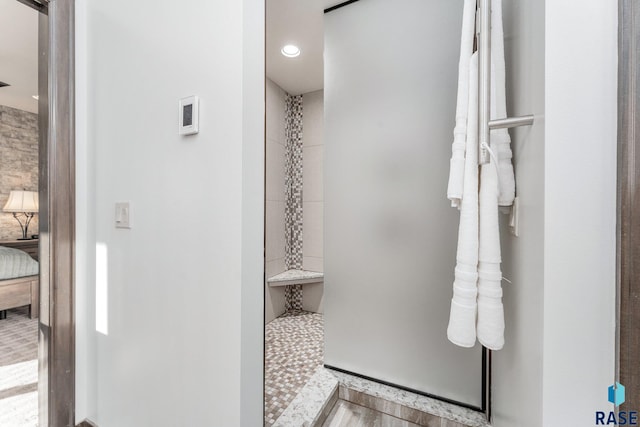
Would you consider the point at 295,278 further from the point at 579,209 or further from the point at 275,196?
the point at 579,209

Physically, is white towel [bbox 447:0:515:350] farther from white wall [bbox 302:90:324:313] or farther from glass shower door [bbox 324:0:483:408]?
white wall [bbox 302:90:324:313]

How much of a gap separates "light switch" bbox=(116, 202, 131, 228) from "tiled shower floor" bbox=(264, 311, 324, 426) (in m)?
1.14

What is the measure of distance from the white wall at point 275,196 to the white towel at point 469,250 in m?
2.08

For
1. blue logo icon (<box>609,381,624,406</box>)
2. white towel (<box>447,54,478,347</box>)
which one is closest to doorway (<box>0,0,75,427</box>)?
white towel (<box>447,54,478,347</box>)

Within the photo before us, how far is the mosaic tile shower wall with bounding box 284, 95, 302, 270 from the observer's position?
313 cm

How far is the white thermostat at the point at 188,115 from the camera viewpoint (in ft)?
3.01

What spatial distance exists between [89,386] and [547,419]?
1.78m

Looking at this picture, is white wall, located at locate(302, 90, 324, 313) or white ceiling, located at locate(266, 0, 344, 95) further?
white wall, located at locate(302, 90, 324, 313)

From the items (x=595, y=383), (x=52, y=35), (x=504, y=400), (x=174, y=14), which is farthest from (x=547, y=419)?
(x=52, y=35)

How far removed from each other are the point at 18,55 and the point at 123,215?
0.99m

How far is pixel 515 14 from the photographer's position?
38.4 inches

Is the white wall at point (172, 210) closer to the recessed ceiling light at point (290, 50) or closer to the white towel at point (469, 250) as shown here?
the white towel at point (469, 250)

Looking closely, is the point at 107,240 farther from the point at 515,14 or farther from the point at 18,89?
the point at 515,14

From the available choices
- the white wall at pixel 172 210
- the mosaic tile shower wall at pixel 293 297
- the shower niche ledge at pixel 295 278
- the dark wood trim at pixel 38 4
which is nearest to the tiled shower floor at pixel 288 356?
the mosaic tile shower wall at pixel 293 297
